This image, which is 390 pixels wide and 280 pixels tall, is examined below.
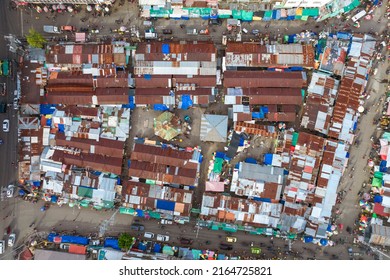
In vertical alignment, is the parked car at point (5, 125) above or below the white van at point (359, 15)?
below

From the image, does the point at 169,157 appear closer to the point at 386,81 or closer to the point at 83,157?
the point at 83,157

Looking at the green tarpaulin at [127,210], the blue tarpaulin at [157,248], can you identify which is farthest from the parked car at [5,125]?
the blue tarpaulin at [157,248]

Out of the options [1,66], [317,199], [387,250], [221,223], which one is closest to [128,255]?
[221,223]

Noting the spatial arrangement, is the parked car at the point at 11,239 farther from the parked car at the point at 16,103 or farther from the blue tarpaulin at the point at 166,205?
the blue tarpaulin at the point at 166,205

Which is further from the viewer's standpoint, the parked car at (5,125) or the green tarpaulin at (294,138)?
the parked car at (5,125)

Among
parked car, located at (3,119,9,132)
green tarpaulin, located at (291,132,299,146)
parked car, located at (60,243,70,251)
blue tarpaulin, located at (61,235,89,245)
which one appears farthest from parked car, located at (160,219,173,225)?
parked car, located at (3,119,9,132)

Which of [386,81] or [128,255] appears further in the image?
[386,81]
